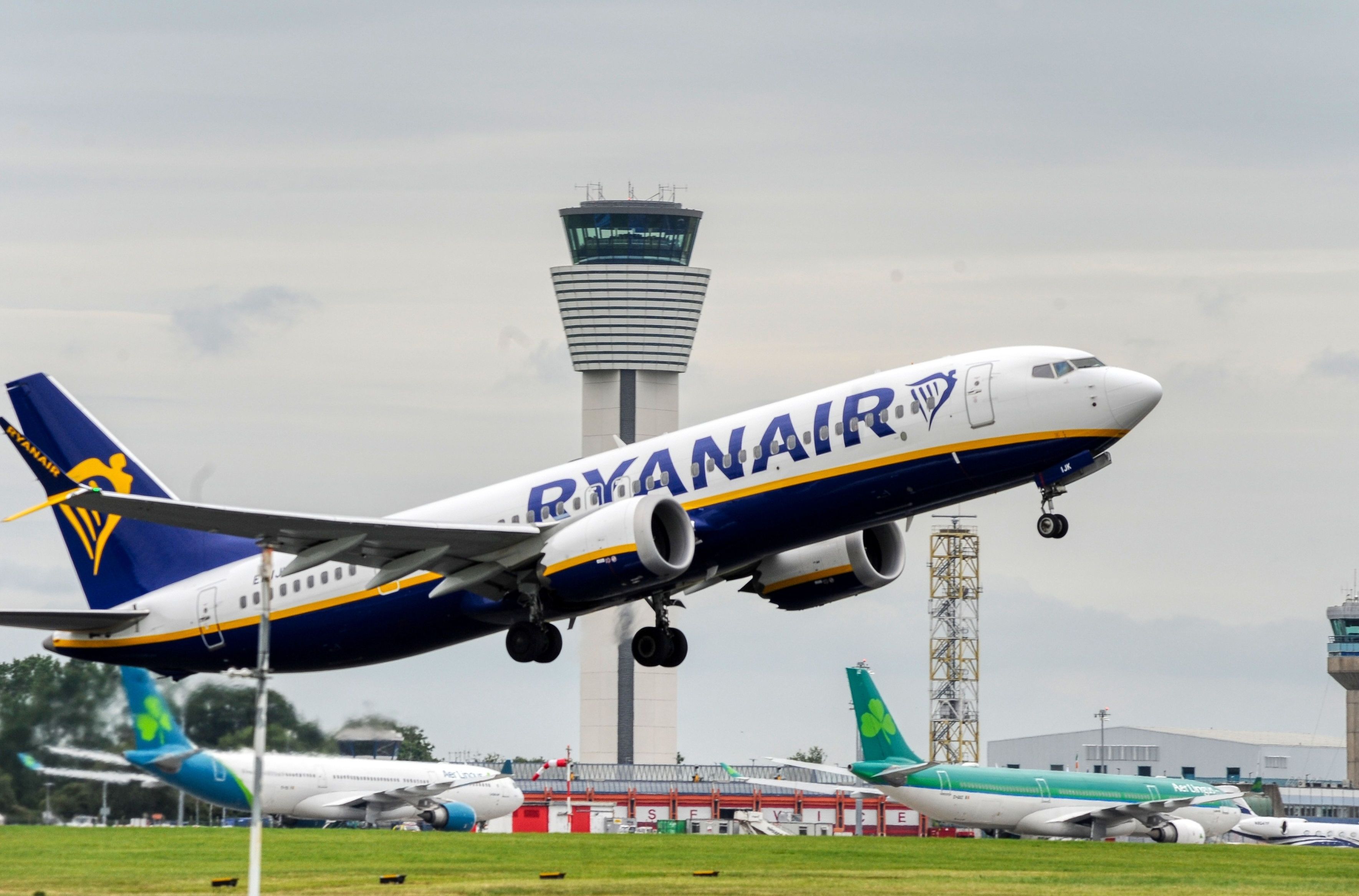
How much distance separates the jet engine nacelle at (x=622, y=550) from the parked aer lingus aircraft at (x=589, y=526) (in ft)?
0.16

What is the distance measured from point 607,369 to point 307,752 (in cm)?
14578

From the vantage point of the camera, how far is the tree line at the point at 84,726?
36125 millimetres

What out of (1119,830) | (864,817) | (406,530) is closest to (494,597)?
(406,530)

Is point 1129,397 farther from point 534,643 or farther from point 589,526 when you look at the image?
point 534,643

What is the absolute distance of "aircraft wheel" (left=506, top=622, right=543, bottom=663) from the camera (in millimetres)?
44562

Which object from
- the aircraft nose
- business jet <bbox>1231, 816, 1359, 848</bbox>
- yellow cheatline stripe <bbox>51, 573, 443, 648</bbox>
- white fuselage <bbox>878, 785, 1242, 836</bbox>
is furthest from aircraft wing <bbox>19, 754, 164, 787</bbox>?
business jet <bbox>1231, 816, 1359, 848</bbox>

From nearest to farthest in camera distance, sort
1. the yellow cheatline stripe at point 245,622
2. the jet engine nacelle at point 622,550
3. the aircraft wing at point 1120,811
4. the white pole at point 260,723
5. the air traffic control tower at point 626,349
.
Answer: the white pole at point 260,723
the jet engine nacelle at point 622,550
the yellow cheatline stripe at point 245,622
the aircraft wing at point 1120,811
the air traffic control tower at point 626,349

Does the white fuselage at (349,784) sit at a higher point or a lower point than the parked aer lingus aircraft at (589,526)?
lower

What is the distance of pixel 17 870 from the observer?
41.3 metres

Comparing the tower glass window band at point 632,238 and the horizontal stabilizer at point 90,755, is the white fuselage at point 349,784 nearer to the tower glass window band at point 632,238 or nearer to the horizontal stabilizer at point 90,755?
the horizontal stabilizer at point 90,755

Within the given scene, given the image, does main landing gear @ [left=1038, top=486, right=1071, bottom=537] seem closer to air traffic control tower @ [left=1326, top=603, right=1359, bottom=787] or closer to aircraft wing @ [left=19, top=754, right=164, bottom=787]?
aircraft wing @ [left=19, top=754, right=164, bottom=787]

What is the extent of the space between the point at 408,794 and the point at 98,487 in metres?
31.1

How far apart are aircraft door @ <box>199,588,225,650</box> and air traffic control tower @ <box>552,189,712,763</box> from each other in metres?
133

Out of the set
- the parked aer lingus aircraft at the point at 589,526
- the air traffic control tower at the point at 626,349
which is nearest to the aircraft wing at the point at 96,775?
the parked aer lingus aircraft at the point at 589,526
